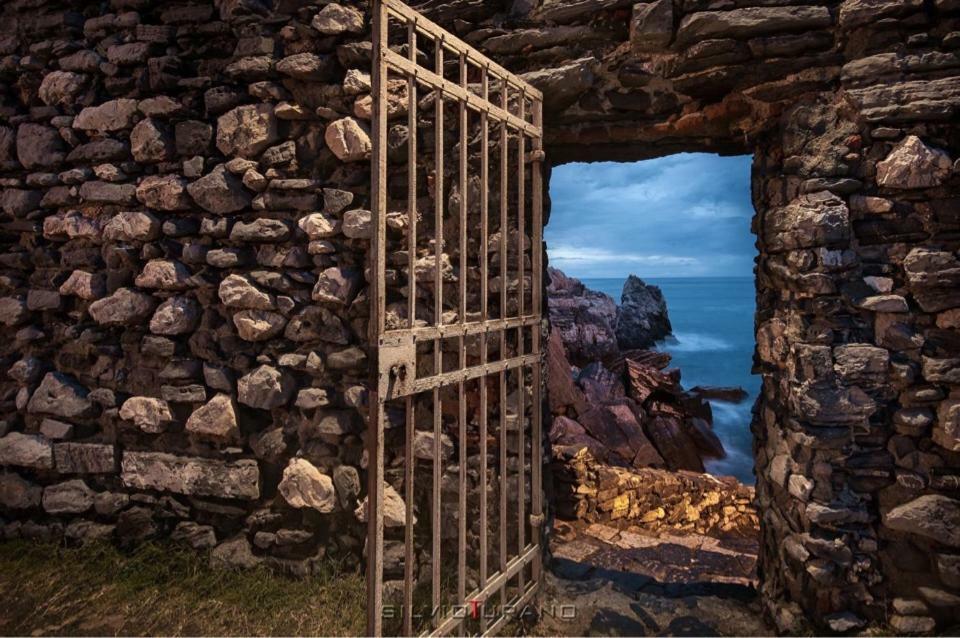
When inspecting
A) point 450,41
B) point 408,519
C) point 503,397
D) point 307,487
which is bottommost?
point 307,487

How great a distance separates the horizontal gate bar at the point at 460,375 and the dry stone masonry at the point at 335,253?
0.74m

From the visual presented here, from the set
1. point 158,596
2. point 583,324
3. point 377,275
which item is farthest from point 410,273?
point 583,324

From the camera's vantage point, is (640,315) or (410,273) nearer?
(410,273)

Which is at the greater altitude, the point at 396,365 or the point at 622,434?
the point at 396,365

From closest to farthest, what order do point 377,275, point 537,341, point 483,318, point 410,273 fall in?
point 377,275
point 410,273
point 483,318
point 537,341

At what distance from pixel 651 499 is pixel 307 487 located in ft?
8.49

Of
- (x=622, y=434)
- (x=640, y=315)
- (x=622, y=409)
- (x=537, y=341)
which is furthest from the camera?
(x=640, y=315)

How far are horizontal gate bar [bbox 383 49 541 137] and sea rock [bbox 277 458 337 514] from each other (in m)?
1.98

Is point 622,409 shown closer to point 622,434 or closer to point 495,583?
point 622,434

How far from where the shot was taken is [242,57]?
108 inches

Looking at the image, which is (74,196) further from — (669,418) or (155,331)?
(669,418)

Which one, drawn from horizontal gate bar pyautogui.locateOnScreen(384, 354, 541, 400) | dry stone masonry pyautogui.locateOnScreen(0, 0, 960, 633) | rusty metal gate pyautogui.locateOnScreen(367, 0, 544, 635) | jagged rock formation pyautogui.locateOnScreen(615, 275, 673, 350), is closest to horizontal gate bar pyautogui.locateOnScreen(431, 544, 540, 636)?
rusty metal gate pyautogui.locateOnScreen(367, 0, 544, 635)

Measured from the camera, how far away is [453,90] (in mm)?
2057

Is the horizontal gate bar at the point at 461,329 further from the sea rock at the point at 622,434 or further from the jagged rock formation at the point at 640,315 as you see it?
the jagged rock formation at the point at 640,315
